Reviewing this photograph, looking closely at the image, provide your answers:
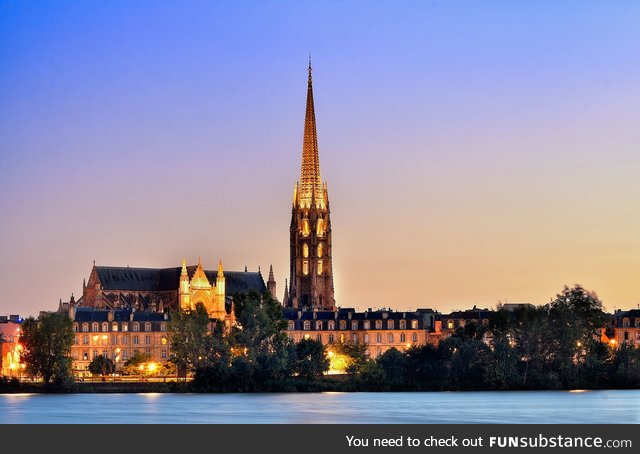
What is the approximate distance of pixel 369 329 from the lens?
174m

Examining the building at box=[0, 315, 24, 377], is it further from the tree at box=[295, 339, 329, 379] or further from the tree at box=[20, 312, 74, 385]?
the tree at box=[295, 339, 329, 379]

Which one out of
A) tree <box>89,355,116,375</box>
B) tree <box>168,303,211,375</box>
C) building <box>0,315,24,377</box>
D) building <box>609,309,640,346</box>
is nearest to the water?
tree <box>168,303,211,375</box>

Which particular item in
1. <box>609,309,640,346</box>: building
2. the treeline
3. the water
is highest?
<box>609,309,640,346</box>: building

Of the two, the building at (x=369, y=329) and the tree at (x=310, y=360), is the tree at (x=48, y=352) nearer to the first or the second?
the tree at (x=310, y=360)

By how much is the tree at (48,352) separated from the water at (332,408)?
278 centimetres

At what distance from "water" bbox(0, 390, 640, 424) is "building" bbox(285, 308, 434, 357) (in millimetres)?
48517

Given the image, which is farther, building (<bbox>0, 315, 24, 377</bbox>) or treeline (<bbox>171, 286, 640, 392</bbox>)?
building (<bbox>0, 315, 24, 377</bbox>)

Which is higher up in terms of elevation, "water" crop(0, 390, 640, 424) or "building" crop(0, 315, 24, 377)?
"building" crop(0, 315, 24, 377)

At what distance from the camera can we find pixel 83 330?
173 m

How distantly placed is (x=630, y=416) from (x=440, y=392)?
2704 centimetres

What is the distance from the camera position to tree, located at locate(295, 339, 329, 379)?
128750 millimetres

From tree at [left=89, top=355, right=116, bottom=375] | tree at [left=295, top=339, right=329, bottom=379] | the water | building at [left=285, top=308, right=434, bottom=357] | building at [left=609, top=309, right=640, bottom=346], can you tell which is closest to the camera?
the water
